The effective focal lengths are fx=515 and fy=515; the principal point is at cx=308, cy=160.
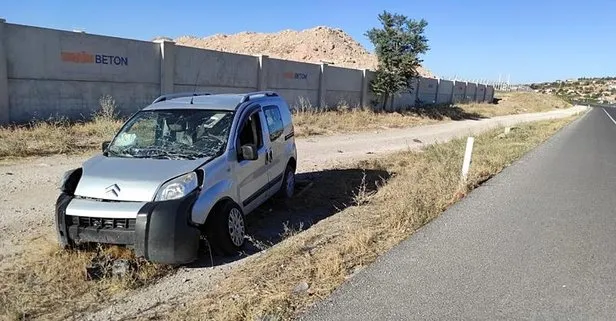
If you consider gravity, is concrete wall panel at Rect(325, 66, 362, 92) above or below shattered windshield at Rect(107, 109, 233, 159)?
above

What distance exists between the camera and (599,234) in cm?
637

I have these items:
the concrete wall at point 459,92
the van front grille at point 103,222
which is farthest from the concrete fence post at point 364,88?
the van front grille at point 103,222

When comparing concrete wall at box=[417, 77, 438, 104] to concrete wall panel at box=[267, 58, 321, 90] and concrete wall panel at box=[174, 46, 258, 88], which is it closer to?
concrete wall panel at box=[267, 58, 321, 90]

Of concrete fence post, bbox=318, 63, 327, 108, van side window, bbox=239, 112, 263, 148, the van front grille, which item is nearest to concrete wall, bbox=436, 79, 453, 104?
concrete fence post, bbox=318, 63, 327, 108

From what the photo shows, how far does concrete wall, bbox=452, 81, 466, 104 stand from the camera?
181ft

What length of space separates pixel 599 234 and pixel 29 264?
21.7ft

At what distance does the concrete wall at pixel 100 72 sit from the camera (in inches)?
572

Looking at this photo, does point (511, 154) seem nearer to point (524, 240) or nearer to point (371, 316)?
point (524, 240)

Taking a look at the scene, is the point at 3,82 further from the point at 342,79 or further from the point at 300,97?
the point at 342,79

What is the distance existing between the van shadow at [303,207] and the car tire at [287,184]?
11 cm

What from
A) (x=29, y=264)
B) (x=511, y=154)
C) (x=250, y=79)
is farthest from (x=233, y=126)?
(x=250, y=79)

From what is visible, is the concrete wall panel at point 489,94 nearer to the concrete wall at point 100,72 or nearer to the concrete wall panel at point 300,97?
the concrete wall panel at point 300,97

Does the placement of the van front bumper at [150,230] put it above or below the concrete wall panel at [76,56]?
below

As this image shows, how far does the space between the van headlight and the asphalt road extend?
1987 mm
